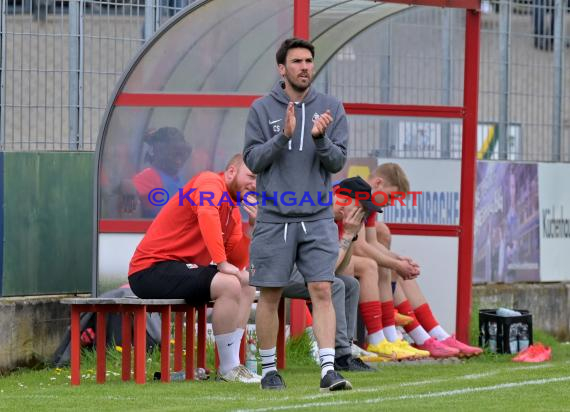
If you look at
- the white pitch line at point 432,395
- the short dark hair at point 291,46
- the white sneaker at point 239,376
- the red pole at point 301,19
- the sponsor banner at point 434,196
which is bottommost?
the white sneaker at point 239,376

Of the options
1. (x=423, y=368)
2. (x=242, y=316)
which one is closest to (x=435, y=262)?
(x=423, y=368)

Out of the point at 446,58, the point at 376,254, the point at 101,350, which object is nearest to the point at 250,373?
the point at 101,350

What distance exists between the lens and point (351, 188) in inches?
402

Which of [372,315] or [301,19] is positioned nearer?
[301,19]

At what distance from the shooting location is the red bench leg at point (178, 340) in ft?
30.9

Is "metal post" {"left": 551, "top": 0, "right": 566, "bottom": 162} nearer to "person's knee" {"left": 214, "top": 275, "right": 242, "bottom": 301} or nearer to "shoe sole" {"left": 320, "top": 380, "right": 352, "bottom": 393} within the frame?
"person's knee" {"left": 214, "top": 275, "right": 242, "bottom": 301}

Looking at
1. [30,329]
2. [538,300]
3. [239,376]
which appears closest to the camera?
[239,376]

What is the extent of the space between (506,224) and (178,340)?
550 centimetres

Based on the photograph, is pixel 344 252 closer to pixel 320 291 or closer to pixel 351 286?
pixel 351 286

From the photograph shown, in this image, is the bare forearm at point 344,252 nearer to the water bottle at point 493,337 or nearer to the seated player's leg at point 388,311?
the seated player's leg at point 388,311

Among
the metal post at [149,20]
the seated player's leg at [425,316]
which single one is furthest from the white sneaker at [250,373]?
the metal post at [149,20]

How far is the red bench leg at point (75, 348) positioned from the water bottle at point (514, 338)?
13.2 feet

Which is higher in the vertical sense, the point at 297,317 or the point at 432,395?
the point at 297,317

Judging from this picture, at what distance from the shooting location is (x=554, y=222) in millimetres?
14625
